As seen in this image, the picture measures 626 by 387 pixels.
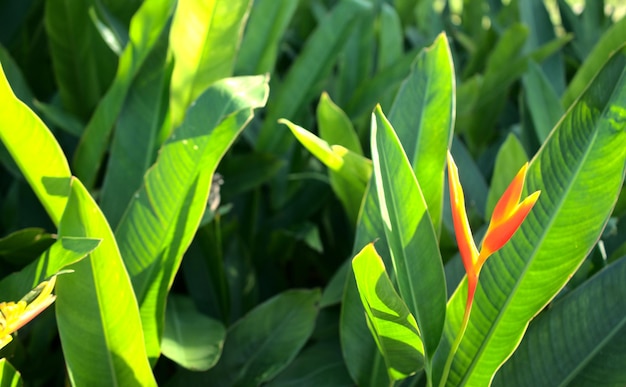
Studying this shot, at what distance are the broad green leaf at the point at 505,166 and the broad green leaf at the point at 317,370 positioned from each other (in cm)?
28

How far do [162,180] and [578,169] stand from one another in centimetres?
43

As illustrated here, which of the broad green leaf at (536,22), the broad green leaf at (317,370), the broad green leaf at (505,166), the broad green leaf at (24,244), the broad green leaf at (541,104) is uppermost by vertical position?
the broad green leaf at (536,22)

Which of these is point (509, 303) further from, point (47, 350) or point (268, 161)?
point (47, 350)

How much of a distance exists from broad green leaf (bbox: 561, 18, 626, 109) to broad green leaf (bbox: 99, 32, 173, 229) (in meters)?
0.63

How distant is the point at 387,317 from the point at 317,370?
1.09 ft

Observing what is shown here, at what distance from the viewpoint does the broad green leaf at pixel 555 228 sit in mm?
748

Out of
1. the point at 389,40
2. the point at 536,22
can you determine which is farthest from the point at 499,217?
the point at 536,22

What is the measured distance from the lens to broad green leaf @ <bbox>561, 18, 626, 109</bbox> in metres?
1.25

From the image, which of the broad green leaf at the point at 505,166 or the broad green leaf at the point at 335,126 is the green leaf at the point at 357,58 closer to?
the broad green leaf at the point at 335,126

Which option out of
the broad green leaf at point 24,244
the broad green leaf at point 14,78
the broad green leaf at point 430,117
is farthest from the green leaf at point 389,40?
the broad green leaf at point 24,244

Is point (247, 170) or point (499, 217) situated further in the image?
point (247, 170)

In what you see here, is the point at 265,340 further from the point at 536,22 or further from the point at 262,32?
the point at 536,22

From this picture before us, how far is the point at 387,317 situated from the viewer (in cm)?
71

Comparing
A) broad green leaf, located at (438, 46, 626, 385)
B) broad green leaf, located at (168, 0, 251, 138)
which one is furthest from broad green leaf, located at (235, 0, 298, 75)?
broad green leaf, located at (438, 46, 626, 385)
